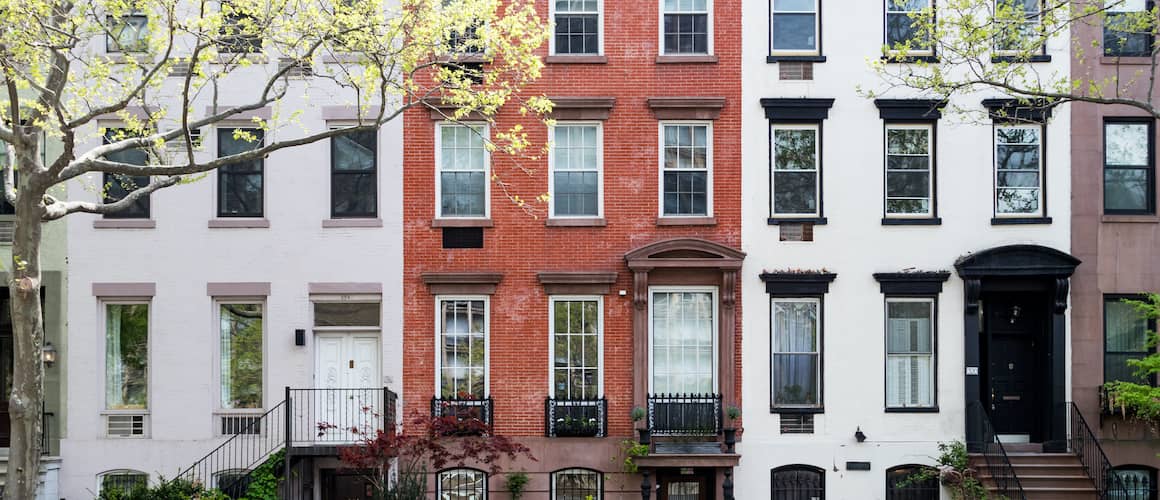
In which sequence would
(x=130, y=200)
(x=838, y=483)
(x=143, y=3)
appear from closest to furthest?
(x=143, y=3)
(x=130, y=200)
(x=838, y=483)

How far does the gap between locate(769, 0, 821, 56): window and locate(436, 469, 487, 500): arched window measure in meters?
9.33

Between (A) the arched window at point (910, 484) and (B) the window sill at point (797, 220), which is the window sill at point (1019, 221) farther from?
(A) the arched window at point (910, 484)

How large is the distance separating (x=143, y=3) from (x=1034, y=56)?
14640 mm

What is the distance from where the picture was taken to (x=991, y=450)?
1802 cm

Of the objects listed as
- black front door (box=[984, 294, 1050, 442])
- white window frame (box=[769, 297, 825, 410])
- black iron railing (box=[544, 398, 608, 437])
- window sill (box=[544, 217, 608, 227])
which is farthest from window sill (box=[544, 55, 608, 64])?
black front door (box=[984, 294, 1050, 442])

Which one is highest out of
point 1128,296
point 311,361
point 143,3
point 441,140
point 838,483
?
point 143,3

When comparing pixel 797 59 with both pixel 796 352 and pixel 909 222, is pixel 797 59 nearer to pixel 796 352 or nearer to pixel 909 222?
pixel 909 222

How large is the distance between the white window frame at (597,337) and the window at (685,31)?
4.70 metres

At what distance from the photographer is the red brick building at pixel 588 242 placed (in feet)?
60.4

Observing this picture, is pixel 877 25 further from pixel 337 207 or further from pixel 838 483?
pixel 337 207

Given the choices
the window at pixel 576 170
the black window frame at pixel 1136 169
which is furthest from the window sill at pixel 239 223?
the black window frame at pixel 1136 169

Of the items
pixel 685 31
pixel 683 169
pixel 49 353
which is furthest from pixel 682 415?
pixel 49 353

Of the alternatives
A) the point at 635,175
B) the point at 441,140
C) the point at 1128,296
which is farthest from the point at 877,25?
the point at 441,140

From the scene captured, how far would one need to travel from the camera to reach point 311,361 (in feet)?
60.7
